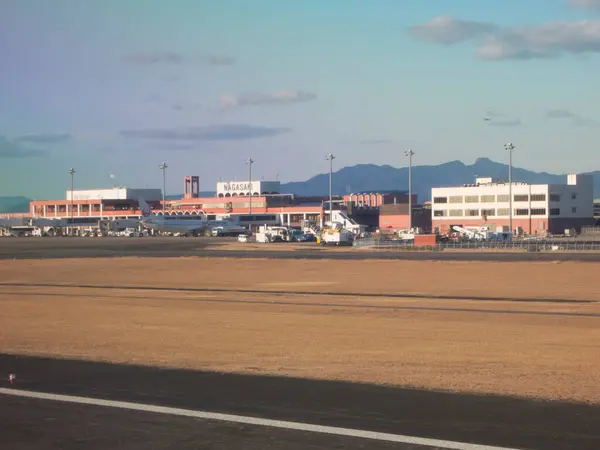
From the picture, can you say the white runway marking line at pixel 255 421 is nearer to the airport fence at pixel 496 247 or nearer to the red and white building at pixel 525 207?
the airport fence at pixel 496 247

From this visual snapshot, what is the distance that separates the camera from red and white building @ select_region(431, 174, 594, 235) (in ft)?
520

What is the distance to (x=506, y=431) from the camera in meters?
12.5

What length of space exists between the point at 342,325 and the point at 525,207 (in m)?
140

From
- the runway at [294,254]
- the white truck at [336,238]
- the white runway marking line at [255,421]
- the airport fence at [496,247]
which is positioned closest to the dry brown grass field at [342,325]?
the white runway marking line at [255,421]

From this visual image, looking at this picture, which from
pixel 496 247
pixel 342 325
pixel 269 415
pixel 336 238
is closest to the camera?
pixel 269 415

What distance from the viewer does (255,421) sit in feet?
44.3

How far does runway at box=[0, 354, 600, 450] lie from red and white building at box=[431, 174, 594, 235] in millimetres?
143175

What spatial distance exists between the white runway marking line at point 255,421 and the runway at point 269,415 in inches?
7.9

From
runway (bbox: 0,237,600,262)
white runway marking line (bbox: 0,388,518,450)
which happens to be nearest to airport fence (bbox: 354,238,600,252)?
runway (bbox: 0,237,600,262)

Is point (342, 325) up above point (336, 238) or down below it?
below

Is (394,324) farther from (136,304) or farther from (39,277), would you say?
(39,277)

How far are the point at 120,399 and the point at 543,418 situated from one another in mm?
8497

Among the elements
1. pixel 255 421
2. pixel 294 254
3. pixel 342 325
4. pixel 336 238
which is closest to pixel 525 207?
pixel 336 238

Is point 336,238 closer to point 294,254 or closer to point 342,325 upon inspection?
point 294,254
